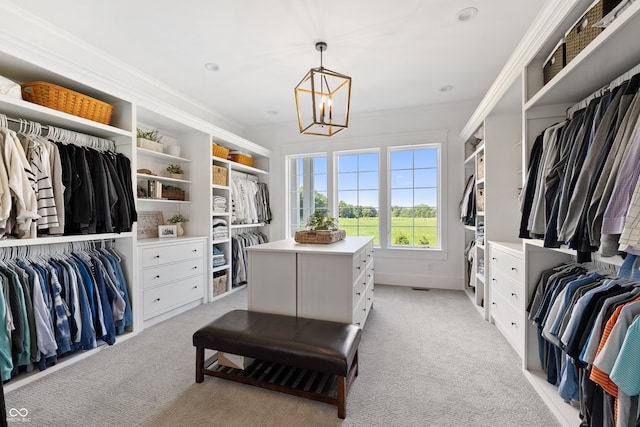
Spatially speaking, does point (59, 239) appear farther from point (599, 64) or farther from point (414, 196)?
point (414, 196)

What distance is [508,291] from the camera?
233 centimetres

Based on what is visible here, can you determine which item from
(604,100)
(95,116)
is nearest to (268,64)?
(95,116)

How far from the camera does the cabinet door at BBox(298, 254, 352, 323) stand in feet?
6.54

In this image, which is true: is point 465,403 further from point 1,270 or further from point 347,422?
point 1,270

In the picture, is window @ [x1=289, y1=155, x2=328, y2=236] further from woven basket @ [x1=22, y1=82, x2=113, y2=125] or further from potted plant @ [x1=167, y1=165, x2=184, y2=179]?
woven basket @ [x1=22, y1=82, x2=113, y2=125]

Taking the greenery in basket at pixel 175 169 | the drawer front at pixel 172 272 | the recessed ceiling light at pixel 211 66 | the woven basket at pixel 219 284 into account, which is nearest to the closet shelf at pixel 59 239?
the drawer front at pixel 172 272

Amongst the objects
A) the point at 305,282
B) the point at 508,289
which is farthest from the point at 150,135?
the point at 508,289

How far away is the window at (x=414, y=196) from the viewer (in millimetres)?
4234

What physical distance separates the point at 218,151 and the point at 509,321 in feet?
12.5

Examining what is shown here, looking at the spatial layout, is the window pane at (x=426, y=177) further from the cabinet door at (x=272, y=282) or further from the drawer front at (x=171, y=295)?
the drawer front at (x=171, y=295)

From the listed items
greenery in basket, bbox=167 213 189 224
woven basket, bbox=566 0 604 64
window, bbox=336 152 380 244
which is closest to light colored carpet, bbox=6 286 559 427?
greenery in basket, bbox=167 213 189 224

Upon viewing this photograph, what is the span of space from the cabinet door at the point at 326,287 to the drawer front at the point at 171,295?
5.45 feet

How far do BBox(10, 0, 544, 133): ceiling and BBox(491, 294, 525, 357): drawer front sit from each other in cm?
239

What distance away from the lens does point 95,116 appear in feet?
7.68
